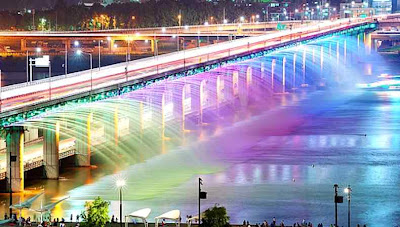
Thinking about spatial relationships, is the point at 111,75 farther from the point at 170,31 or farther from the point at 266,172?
the point at 170,31

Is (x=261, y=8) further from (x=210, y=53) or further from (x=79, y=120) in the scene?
(x=79, y=120)

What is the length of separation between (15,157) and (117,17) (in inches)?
3449

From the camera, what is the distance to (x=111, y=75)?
54.2 metres

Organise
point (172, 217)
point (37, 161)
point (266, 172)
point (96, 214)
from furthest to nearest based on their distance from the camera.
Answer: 1. point (266, 172)
2. point (37, 161)
3. point (172, 217)
4. point (96, 214)

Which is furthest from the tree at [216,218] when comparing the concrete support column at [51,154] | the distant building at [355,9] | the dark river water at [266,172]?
the distant building at [355,9]

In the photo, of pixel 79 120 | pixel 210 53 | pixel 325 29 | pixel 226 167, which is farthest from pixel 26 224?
pixel 325 29

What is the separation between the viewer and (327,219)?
3297 centimetres

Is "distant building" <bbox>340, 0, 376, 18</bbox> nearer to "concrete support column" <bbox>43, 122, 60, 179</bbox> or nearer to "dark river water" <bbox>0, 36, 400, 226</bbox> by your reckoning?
"dark river water" <bbox>0, 36, 400, 226</bbox>

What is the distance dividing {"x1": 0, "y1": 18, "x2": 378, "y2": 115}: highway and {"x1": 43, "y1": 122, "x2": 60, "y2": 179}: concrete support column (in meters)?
1.24

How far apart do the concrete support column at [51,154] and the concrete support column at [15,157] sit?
2.80 metres

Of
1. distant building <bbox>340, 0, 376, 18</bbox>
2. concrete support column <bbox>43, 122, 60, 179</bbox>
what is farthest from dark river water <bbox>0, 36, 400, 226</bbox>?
distant building <bbox>340, 0, 376, 18</bbox>

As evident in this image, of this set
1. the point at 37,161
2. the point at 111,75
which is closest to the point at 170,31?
the point at 111,75

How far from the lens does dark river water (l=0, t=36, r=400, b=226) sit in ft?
113

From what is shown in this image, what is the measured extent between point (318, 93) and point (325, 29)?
2017 cm
